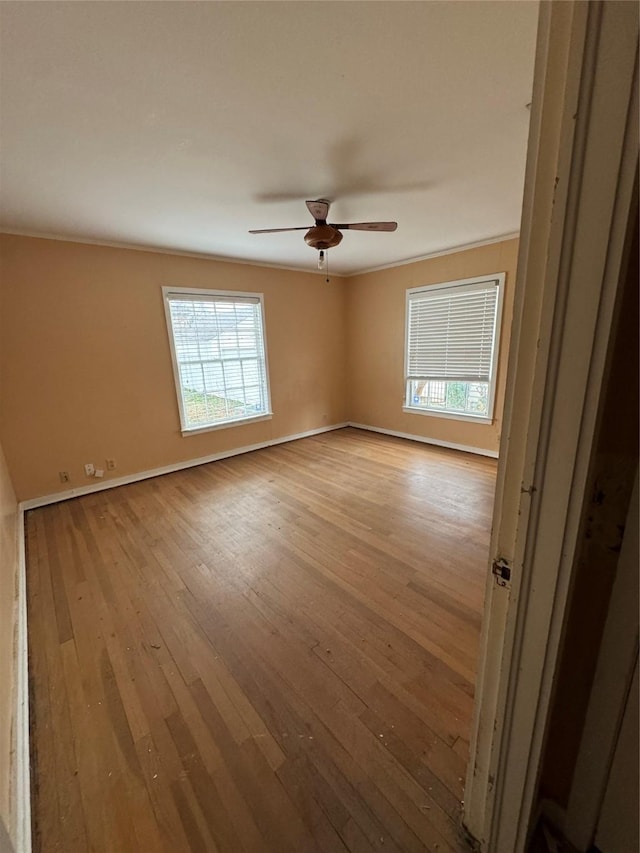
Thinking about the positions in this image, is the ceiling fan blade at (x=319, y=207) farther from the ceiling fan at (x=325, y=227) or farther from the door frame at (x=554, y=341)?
the door frame at (x=554, y=341)

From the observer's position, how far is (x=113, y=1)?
40.5 inches

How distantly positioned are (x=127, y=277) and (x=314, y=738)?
13.1 feet

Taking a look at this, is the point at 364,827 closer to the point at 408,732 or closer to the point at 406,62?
the point at 408,732

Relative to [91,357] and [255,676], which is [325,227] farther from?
[255,676]

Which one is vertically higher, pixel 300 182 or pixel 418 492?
pixel 300 182

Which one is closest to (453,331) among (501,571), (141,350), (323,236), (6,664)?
(323,236)

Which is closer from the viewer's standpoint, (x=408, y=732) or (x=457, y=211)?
(x=408, y=732)

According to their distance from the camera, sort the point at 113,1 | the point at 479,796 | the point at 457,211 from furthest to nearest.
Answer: the point at 457,211, the point at 113,1, the point at 479,796

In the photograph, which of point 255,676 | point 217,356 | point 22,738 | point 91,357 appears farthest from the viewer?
point 217,356

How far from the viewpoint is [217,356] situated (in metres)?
4.16

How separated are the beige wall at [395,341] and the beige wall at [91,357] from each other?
4.70ft

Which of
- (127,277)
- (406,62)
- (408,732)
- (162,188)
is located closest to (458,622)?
(408,732)

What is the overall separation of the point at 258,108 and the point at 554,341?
176 cm

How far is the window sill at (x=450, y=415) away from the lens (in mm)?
4102
